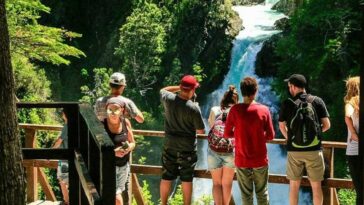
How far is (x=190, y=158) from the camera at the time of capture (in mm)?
5391

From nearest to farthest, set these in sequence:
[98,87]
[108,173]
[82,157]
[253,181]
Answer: [108,173], [82,157], [253,181], [98,87]

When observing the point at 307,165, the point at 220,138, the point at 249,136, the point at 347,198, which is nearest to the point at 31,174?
the point at 220,138

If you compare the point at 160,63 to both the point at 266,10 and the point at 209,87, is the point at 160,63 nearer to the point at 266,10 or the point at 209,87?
the point at 209,87

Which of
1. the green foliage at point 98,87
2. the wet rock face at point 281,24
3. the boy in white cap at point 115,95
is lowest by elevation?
the green foliage at point 98,87

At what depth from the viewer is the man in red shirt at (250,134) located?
192 inches

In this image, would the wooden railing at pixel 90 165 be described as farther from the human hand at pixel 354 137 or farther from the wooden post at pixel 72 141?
the human hand at pixel 354 137

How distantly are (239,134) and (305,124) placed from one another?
563 millimetres

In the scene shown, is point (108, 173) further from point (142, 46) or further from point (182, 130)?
point (142, 46)

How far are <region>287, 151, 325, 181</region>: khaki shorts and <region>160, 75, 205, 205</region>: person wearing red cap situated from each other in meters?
0.84

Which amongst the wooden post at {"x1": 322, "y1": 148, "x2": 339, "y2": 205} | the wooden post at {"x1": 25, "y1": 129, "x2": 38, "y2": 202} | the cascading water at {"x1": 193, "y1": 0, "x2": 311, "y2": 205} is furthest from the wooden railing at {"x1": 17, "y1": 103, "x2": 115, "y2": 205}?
the cascading water at {"x1": 193, "y1": 0, "x2": 311, "y2": 205}

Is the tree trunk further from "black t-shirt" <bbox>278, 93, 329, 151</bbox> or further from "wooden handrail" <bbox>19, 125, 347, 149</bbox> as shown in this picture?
"wooden handrail" <bbox>19, 125, 347, 149</bbox>

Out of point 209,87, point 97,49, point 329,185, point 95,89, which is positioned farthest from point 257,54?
point 329,185

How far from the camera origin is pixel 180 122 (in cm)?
527

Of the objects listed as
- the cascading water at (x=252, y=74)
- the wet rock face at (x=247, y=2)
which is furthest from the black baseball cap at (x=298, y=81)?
the wet rock face at (x=247, y=2)
